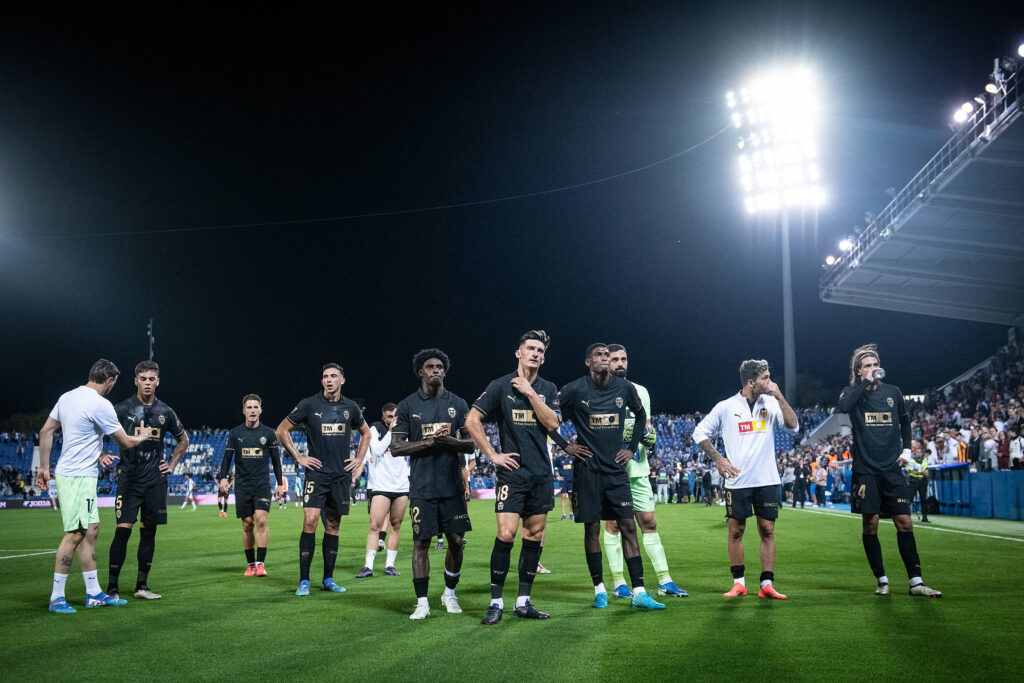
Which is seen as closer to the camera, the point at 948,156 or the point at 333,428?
the point at 333,428

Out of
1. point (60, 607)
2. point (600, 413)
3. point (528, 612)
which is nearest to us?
point (528, 612)

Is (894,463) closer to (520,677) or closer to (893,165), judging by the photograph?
(520,677)

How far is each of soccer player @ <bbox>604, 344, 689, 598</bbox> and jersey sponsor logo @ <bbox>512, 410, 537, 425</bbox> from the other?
4.19 feet

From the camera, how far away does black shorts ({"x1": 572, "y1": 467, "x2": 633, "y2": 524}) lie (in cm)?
718

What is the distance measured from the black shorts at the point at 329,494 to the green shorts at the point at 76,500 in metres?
2.17

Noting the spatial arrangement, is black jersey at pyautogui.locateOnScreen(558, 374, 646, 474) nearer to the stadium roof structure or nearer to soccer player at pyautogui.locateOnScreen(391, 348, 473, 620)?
soccer player at pyautogui.locateOnScreen(391, 348, 473, 620)

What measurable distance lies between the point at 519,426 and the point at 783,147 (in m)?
31.7

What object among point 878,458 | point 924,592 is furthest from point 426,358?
point 924,592

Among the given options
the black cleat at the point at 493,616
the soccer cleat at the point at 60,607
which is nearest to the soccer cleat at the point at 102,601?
the soccer cleat at the point at 60,607

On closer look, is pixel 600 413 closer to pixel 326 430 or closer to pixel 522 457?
pixel 522 457

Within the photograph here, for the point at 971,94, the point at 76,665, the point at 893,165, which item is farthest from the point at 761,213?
the point at 76,665

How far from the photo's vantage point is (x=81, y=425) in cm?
771

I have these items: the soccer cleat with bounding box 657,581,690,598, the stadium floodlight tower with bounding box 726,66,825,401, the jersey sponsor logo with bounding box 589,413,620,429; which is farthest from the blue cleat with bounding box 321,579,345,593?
the stadium floodlight tower with bounding box 726,66,825,401

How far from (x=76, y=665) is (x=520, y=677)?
300 cm
